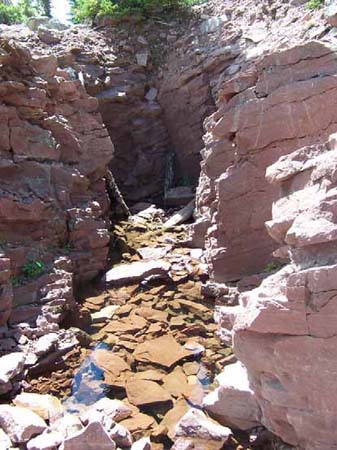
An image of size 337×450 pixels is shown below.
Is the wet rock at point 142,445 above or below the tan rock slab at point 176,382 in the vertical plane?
above

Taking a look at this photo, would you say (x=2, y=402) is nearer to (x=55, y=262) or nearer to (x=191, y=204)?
(x=55, y=262)

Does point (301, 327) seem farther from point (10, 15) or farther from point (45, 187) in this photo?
point (10, 15)

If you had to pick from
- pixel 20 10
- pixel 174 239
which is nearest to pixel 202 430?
pixel 174 239

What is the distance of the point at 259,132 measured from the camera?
7672 mm

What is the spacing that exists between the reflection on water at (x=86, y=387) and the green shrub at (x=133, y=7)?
42.9ft

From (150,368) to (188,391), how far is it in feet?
2.44

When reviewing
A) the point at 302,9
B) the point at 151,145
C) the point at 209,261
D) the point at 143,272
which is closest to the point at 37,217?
the point at 143,272

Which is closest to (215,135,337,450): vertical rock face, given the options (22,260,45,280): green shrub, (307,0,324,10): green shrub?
(22,260,45,280): green shrub

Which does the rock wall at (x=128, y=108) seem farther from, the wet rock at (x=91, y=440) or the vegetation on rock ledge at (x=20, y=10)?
the wet rock at (x=91, y=440)

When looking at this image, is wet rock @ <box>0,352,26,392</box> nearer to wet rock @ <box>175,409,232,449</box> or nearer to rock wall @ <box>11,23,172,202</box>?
wet rock @ <box>175,409,232,449</box>

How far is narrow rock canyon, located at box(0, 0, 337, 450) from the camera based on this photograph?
4055mm

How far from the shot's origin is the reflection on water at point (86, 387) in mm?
5480

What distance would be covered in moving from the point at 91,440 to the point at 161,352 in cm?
232

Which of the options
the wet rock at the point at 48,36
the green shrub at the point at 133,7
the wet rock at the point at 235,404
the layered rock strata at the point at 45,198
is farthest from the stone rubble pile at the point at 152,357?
the green shrub at the point at 133,7
